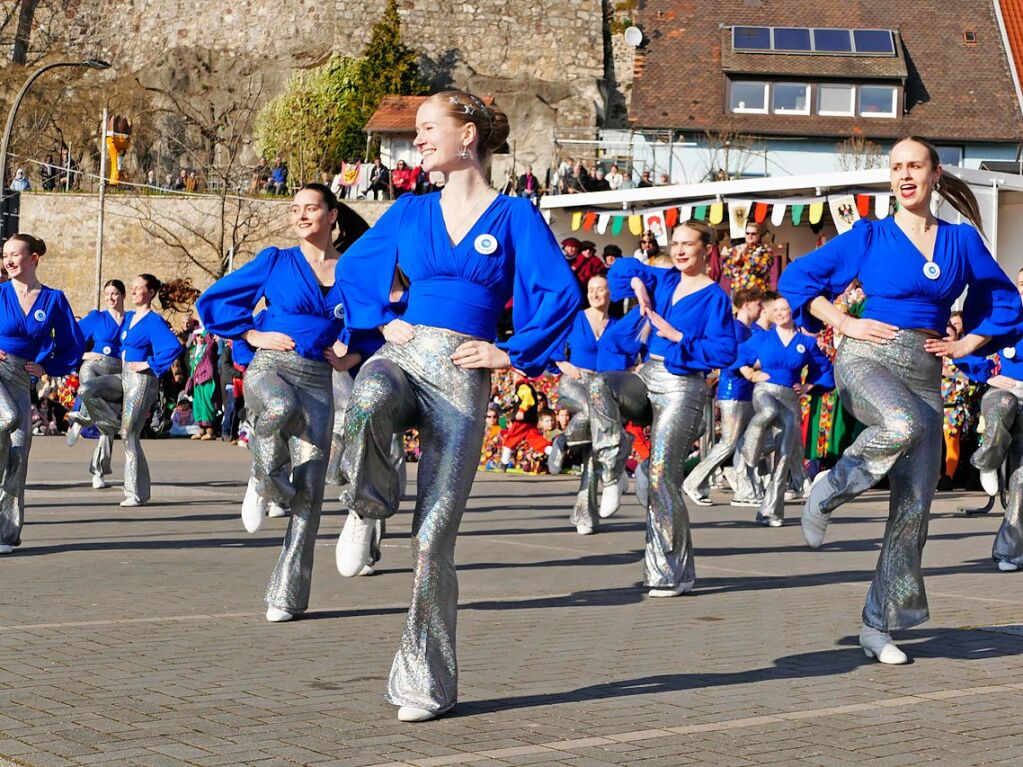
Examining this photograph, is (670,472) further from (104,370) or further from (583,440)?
(104,370)

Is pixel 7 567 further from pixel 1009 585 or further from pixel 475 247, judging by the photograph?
pixel 1009 585

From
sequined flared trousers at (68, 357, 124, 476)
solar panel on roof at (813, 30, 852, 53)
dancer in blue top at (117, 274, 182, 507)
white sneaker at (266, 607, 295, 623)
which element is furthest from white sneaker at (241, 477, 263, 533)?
solar panel on roof at (813, 30, 852, 53)

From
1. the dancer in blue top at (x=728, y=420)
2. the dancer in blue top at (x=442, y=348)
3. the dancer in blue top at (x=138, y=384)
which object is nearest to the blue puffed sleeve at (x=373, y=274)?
the dancer in blue top at (x=442, y=348)

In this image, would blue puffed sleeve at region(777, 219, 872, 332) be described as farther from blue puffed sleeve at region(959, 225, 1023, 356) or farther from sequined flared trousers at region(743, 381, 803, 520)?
Answer: sequined flared trousers at region(743, 381, 803, 520)

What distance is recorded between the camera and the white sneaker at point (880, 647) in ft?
24.6

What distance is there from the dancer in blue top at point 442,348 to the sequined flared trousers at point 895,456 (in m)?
1.84

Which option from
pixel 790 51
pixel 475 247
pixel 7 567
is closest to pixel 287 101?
pixel 790 51

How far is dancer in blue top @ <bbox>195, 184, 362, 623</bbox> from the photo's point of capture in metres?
8.62

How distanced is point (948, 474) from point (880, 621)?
12753 mm

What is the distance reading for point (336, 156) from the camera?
60.3m

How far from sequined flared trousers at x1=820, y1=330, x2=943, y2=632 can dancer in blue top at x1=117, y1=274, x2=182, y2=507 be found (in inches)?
355

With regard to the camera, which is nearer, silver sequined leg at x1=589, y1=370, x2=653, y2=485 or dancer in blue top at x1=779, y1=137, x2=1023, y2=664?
dancer in blue top at x1=779, y1=137, x2=1023, y2=664

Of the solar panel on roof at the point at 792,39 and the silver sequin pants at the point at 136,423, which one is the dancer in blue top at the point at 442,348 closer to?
the silver sequin pants at the point at 136,423

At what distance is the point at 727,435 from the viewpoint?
17.0 meters
